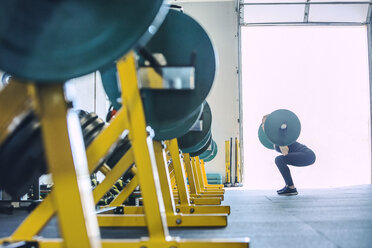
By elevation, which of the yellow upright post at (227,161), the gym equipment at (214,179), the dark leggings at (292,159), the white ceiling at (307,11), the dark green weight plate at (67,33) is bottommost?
the gym equipment at (214,179)

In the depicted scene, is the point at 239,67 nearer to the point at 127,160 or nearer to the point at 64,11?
the point at 127,160

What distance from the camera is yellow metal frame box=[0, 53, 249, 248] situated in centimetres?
98

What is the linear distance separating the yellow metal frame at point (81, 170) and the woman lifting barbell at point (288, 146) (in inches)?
145

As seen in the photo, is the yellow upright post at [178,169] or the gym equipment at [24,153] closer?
the gym equipment at [24,153]

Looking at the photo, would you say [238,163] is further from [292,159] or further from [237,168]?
[292,159]

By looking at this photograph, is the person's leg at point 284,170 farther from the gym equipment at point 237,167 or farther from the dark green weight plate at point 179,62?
the dark green weight plate at point 179,62

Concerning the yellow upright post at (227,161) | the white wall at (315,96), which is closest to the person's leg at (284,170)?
the yellow upright post at (227,161)

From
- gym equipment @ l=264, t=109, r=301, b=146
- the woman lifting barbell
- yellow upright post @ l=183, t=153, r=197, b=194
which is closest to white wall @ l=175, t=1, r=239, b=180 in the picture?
the woman lifting barbell

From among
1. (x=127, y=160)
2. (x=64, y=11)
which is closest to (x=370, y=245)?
(x=127, y=160)

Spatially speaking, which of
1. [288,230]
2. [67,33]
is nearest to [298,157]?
[288,230]

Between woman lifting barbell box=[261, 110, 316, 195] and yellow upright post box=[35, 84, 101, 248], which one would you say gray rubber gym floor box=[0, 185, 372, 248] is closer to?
yellow upright post box=[35, 84, 101, 248]

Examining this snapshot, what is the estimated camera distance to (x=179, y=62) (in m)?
1.81

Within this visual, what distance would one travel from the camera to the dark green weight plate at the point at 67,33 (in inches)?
33.3

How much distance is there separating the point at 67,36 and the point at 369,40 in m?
9.30
